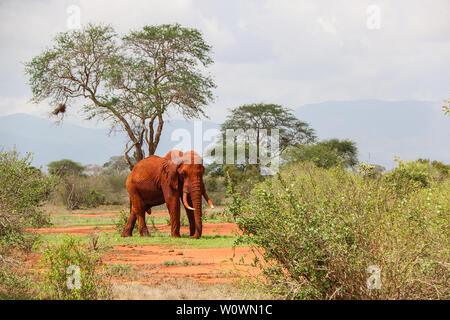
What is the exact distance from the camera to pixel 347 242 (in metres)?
5.84

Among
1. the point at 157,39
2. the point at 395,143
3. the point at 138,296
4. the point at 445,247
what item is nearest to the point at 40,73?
the point at 157,39

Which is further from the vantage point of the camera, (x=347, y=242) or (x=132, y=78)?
(x=132, y=78)

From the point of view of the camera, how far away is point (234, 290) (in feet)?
22.1

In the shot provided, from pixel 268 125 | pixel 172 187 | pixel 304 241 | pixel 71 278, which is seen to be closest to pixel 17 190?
pixel 71 278

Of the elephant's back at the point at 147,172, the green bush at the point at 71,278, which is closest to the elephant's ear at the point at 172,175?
the elephant's back at the point at 147,172

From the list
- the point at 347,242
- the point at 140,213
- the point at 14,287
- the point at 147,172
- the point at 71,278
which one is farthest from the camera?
the point at 140,213

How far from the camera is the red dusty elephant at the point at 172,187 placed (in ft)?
43.7

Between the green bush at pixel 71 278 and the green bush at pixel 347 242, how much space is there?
1938 mm

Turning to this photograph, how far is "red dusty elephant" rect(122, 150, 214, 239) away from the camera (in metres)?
13.3

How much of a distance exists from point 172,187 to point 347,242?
846 cm

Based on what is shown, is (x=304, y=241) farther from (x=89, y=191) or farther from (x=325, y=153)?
(x=89, y=191)

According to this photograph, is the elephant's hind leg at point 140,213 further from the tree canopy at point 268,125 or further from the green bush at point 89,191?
the tree canopy at point 268,125

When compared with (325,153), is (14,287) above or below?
below

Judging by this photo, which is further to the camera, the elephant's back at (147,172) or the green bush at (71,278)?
the elephant's back at (147,172)
